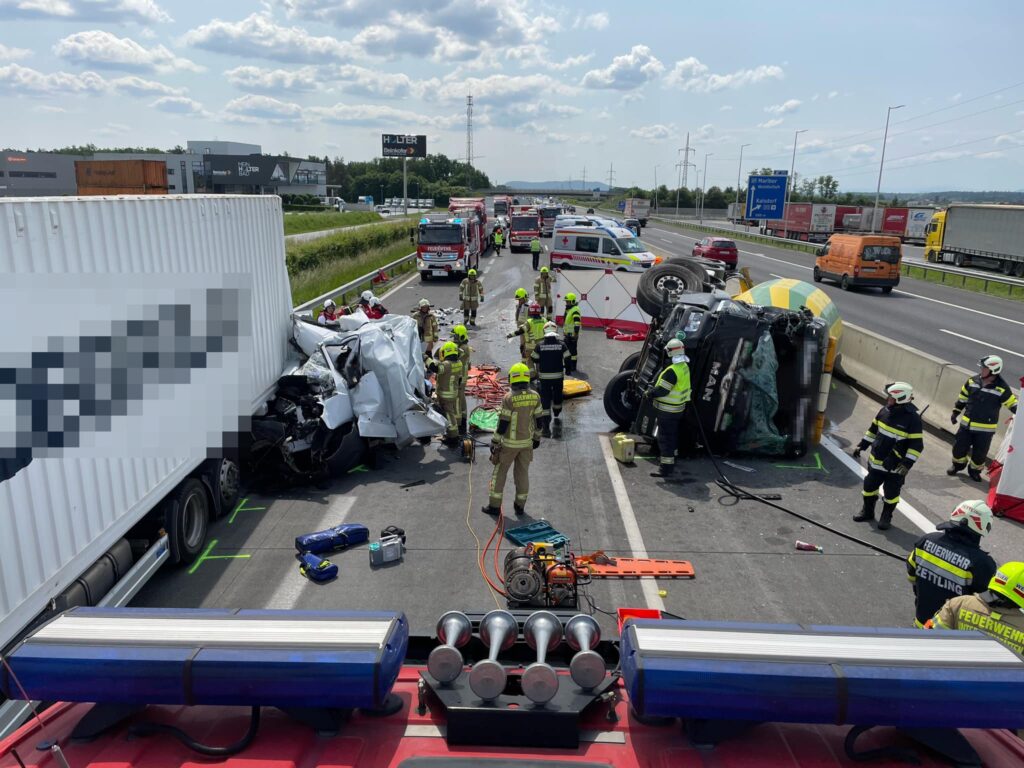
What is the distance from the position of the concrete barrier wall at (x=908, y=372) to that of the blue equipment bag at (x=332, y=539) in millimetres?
8698

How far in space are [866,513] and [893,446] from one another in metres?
0.95

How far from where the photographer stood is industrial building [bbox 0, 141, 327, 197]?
71.1m

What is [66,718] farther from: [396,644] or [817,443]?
[817,443]

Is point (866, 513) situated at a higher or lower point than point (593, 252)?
lower

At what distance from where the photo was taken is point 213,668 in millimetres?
2494

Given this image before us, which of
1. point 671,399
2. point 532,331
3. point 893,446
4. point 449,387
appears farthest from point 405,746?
point 532,331

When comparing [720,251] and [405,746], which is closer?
[405,746]

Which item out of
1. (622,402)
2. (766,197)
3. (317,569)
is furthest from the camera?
(766,197)

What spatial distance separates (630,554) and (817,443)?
485cm

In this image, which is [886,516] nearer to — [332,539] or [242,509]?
[332,539]

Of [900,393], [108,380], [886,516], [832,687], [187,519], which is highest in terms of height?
[108,380]

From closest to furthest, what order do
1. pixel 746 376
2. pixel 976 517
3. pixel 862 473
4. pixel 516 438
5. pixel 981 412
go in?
1. pixel 976 517
2. pixel 516 438
3. pixel 981 412
4. pixel 862 473
5. pixel 746 376

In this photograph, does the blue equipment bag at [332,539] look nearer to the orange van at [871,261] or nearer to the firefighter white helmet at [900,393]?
the firefighter white helmet at [900,393]

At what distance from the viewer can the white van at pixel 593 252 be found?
24.8 metres
